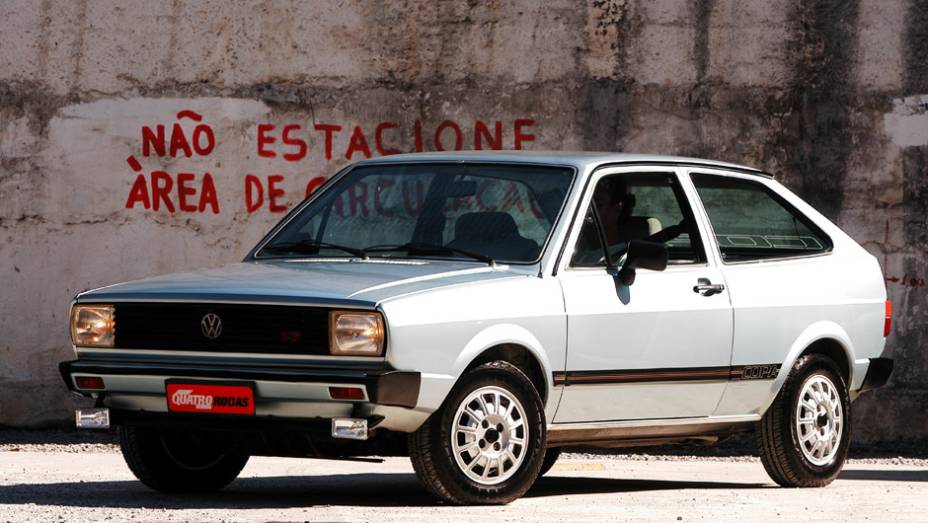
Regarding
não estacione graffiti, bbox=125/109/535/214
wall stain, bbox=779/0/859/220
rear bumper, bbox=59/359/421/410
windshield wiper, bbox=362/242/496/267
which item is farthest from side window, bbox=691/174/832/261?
não estacione graffiti, bbox=125/109/535/214

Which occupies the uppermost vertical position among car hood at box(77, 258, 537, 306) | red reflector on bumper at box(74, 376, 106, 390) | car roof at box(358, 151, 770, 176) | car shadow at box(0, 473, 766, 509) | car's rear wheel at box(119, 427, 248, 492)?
car roof at box(358, 151, 770, 176)

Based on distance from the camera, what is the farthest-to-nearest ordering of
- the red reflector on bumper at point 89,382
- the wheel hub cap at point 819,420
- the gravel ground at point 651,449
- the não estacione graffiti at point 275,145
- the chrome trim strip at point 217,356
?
the não estacione graffiti at point 275,145 → the gravel ground at point 651,449 → the wheel hub cap at point 819,420 → the red reflector on bumper at point 89,382 → the chrome trim strip at point 217,356

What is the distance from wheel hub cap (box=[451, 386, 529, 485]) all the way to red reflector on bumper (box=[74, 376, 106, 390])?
1467mm

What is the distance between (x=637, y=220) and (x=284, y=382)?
2130 millimetres

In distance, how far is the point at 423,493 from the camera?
849 cm

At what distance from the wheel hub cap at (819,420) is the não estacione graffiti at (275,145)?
148 inches

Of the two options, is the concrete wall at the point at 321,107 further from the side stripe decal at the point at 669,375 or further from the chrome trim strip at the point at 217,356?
the chrome trim strip at the point at 217,356

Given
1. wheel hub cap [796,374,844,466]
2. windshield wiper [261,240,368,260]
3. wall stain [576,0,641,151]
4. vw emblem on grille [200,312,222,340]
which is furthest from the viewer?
wall stain [576,0,641,151]

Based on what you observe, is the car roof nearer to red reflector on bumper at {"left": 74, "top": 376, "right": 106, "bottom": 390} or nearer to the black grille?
the black grille

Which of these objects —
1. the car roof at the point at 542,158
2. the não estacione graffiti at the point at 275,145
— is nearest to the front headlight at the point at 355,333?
the car roof at the point at 542,158

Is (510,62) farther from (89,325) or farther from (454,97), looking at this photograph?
(89,325)

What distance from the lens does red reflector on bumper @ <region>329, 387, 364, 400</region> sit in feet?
22.8

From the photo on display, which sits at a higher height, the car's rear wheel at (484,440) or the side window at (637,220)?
the side window at (637,220)

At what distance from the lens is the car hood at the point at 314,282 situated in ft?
23.5
